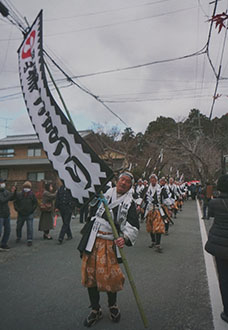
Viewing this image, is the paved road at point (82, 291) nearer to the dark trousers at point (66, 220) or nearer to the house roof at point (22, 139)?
the dark trousers at point (66, 220)

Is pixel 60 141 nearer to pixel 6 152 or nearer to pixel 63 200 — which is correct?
pixel 63 200

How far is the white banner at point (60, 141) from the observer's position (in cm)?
273

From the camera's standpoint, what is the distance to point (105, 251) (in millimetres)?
2902

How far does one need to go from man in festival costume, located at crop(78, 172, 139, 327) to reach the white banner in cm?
47

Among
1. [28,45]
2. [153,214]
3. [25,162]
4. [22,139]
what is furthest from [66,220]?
[22,139]

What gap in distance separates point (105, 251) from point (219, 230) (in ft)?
4.52

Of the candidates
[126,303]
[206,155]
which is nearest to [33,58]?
[126,303]

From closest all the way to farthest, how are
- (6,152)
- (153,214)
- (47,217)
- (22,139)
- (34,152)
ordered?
(153,214) < (47,217) < (34,152) < (6,152) < (22,139)

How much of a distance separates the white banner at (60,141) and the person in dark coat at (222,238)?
1.42 meters

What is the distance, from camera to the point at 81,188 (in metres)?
2.75

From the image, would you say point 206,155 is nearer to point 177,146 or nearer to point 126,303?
point 177,146

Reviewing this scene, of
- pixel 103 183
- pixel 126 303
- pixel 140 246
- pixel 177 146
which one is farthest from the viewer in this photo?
pixel 177 146

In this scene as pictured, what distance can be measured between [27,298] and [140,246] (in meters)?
3.72

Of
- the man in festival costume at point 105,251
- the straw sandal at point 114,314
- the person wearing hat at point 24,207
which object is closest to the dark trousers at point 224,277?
the man in festival costume at point 105,251
